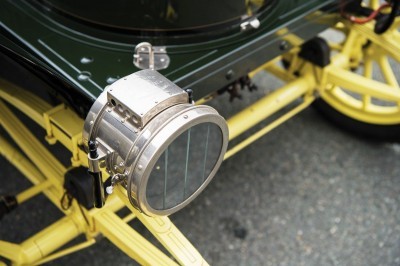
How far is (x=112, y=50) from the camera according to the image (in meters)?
1.40

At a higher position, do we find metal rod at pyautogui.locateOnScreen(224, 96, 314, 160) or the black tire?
metal rod at pyautogui.locateOnScreen(224, 96, 314, 160)

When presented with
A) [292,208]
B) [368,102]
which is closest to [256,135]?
[292,208]

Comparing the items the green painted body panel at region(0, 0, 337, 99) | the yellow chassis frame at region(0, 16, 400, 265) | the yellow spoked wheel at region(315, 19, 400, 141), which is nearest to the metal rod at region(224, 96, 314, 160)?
the yellow chassis frame at region(0, 16, 400, 265)

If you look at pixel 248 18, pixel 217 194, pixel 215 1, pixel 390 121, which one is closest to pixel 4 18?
pixel 215 1

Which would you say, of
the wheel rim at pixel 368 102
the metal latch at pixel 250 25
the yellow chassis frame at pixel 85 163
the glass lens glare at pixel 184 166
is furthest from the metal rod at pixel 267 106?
the glass lens glare at pixel 184 166

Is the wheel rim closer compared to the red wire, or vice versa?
the red wire

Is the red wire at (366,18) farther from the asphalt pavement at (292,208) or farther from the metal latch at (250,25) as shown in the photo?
the asphalt pavement at (292,208)

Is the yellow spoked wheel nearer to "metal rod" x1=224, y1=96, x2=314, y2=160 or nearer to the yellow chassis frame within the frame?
the yellow chassis frame

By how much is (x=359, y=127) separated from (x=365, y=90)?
43 cm

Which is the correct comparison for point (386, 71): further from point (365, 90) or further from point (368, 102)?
point (365, 90)

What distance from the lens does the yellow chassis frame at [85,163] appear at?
1.29 m

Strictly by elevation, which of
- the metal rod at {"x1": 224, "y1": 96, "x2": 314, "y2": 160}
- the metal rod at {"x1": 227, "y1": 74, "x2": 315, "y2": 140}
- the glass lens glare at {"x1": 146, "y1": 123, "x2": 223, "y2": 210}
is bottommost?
the metal rod at {"x1": 224, "y1": 96, "x2": 314, "y2": 160}

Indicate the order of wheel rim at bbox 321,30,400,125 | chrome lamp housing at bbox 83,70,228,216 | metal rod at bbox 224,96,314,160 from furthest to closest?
1. wheel rim at bbox 321,30,400,125
2. metal rod at bbox 224,96,314,160
3. chrome lamp housing at bbox 83,70,228,216

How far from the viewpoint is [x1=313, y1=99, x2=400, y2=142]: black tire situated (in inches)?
82.9
